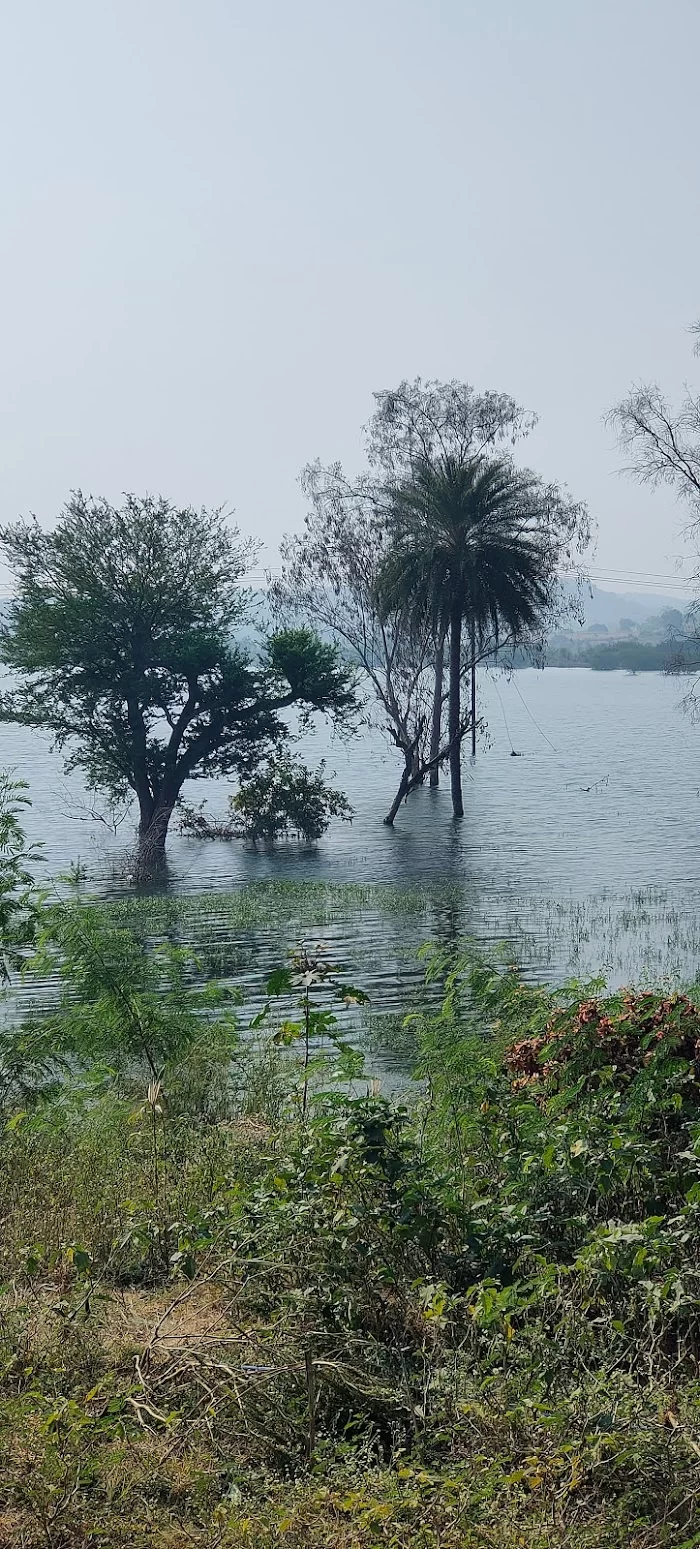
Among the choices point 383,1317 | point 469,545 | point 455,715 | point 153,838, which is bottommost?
point 153,838

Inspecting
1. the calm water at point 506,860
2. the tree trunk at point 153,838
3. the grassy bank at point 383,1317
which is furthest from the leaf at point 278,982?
the tree trunk at point 153,838

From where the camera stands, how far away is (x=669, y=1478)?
12.1 ft

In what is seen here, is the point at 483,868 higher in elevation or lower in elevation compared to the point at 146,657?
lower

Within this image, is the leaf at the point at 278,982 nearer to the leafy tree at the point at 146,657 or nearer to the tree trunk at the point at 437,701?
the leafy tree at the point at 146,657

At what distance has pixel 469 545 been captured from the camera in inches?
1398

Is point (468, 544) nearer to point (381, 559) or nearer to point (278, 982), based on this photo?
point (381, 559)

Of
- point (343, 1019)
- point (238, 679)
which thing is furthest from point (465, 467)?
point (343, 1019)

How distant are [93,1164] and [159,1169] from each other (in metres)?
0.36

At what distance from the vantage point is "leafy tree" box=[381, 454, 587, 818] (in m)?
35.3

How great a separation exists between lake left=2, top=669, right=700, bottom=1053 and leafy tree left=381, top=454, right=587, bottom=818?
245 inches

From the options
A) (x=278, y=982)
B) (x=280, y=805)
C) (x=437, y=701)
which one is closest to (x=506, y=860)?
(x=280, y=805)

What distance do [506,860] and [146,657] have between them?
11.6 m

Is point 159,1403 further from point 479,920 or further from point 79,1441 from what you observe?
point 479,920

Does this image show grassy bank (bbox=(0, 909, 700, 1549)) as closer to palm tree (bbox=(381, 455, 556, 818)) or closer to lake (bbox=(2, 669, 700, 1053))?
lake (bbox=(2, 669, 700, 1053))
